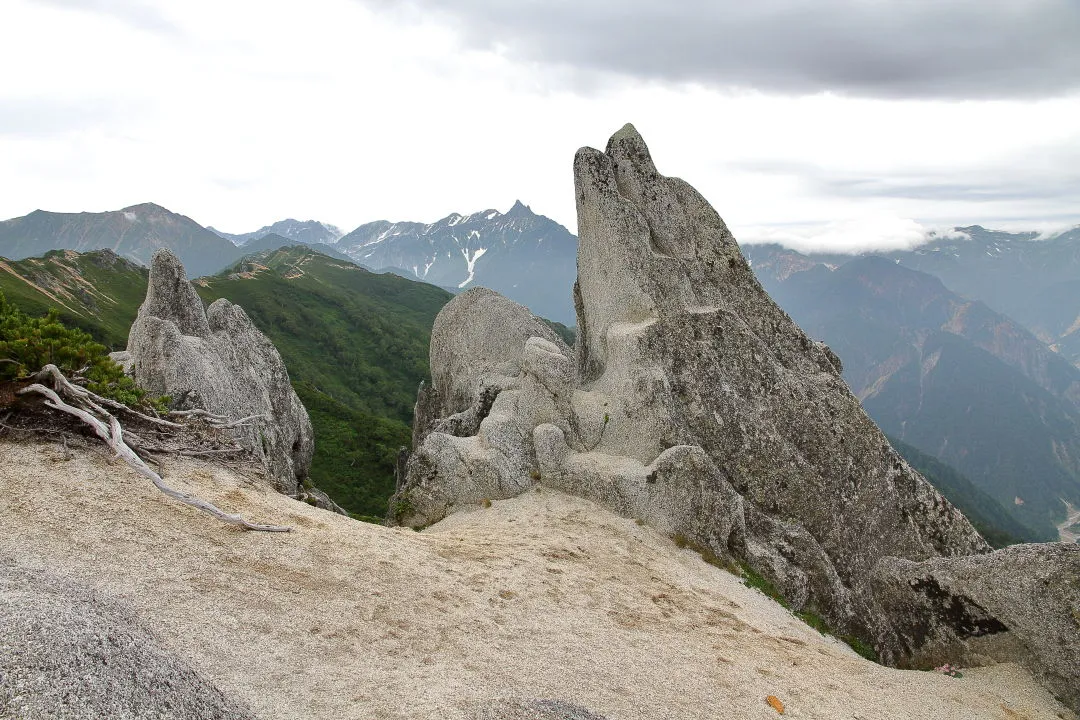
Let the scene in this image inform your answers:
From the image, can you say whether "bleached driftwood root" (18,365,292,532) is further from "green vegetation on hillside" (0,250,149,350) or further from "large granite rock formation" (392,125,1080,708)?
"green vegetation on hillside" (0,250,149,350)

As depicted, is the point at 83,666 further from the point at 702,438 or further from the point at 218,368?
the point at 702,438

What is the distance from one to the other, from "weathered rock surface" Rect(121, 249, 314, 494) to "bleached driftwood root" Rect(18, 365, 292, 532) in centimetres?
616

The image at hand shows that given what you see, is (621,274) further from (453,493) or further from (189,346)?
(189,346)

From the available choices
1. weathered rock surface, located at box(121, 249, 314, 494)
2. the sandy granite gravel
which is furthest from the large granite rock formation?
weathered rock surface, located at box(121, 249, 314, 494)

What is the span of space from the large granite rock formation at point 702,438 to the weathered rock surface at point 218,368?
795 cm

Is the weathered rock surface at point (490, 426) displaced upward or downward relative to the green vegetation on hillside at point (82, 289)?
downward

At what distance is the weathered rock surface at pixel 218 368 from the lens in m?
24.4

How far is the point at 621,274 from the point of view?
29297mm

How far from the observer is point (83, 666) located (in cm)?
743

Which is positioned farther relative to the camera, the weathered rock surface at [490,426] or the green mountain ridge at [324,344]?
the green mountain ridge at [324,344]

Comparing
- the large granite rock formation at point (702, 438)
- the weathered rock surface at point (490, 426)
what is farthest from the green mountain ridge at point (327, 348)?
the large granite rock formation at point (702, 438)

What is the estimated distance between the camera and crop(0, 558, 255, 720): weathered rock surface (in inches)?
266

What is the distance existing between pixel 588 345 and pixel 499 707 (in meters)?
23.3

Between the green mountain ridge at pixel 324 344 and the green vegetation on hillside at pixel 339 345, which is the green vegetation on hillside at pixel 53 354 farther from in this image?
the green vegetation on hillside at pixel 339 345
